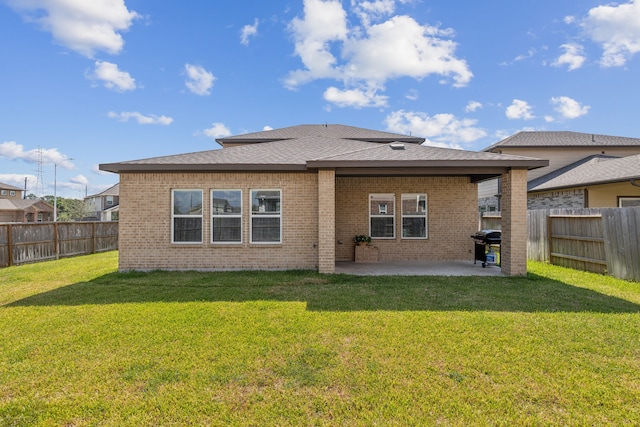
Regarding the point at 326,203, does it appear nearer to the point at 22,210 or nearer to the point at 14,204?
the point at 22,210

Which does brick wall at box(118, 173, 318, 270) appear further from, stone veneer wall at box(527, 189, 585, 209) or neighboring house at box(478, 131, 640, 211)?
stone veneer wall at box(527, 189, 585, 209)

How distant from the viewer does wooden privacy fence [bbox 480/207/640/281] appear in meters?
7.99

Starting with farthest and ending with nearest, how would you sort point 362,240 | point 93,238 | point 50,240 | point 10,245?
1. point 93,238
2. point 50,240
3. point 10,245
4. point 362,240

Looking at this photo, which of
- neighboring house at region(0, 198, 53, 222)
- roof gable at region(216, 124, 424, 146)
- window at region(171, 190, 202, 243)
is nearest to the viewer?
window at region(171, 190, 202, 243)

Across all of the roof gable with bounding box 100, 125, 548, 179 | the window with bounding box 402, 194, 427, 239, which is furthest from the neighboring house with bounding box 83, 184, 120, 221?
the window with bounding box 402, 194, 427, 239

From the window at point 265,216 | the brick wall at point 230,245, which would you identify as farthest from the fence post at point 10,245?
the window at point 265,216

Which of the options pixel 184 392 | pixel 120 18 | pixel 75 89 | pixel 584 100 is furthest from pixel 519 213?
pixel 75 89

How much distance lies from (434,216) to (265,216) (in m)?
6.13

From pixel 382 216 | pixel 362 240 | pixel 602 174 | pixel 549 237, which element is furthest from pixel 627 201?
pixel 362 240

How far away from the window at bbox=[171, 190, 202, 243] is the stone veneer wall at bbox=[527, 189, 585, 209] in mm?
16234

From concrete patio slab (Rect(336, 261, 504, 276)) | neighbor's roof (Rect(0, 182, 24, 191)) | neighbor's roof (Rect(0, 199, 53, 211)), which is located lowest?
concrete patio slab (Rect(336, 261, 504, 276))

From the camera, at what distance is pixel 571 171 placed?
17547 millimetres

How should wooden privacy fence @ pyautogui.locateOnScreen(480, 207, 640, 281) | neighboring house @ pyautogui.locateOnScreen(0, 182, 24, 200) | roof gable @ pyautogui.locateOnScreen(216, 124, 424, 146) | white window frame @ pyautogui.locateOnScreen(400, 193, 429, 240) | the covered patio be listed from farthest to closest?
neighboring house @ pyautogui.locateOnScreen(0, 182, 24, 200) < roof gable @ pyautogui.locateOnScreen(216, 124, 424, 146) < white window frame @ pyautogui.locateOnScreen(400, 193, 429, 240) < the covered patio < wooden privacy fence @ pyautogui.locateOnScreen(480, 207, 640, 281)

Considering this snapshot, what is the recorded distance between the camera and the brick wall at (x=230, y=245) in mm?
9312
